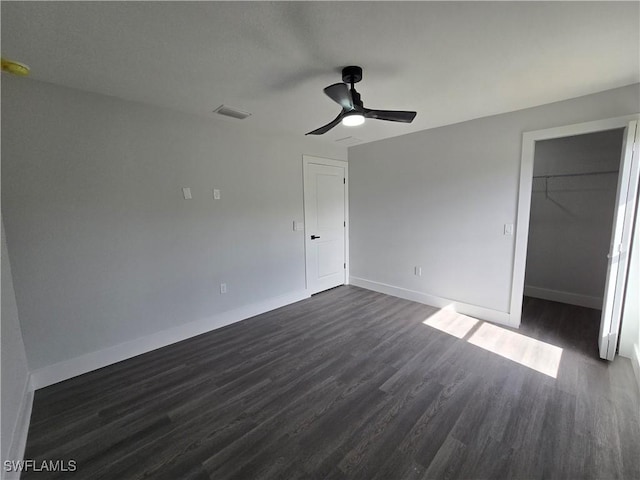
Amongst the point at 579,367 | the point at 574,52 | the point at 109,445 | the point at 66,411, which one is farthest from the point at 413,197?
the point at 66,411

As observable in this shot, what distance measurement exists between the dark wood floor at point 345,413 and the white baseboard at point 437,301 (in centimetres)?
38

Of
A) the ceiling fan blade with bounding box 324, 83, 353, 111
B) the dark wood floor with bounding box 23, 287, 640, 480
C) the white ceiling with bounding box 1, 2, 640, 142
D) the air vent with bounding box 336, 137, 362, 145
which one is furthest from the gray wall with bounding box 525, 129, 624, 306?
the ceiling fan blade with bounding box 324, 83, 353, 111

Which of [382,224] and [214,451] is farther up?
[382,224]

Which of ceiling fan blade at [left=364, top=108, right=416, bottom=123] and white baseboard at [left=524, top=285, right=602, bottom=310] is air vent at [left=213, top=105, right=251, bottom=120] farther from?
white baseboard at [left=524, top=285, right=602, bottom=310]

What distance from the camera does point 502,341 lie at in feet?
9.26

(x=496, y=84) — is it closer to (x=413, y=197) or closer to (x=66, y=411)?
(x=413, y=197)

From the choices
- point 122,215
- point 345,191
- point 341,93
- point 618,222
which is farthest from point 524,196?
point 122,215

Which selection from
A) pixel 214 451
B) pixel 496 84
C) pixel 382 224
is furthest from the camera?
pixel 382 224

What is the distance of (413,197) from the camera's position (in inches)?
153

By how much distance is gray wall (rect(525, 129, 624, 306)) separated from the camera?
346 cm

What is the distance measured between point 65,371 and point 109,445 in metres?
1.11

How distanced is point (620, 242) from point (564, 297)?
74.7 inches

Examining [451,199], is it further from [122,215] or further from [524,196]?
[122,215]

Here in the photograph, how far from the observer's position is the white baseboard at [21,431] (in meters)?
1.44
